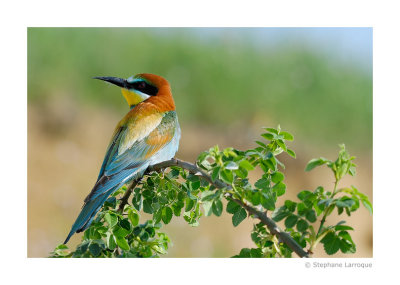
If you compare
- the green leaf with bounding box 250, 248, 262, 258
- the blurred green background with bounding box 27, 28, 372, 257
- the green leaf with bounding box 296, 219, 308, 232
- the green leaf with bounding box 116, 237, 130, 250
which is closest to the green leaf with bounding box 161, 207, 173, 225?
the green leaf with bounding box 116, 237, 130, 250

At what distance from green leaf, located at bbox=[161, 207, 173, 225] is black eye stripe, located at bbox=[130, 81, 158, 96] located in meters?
0.87

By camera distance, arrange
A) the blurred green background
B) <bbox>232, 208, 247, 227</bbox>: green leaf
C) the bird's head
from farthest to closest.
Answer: the blurred green background < the bird's head < <bbox>232, 208, 247, 227</bbox>: green leaf

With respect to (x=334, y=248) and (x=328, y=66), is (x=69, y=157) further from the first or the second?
(x=334, y=248)

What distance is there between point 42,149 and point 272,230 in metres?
2.82

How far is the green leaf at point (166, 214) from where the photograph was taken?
1.13 metres

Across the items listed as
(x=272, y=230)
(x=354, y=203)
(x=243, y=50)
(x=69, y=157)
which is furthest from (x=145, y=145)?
(x=243, y=50)

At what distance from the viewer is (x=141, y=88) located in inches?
75.4

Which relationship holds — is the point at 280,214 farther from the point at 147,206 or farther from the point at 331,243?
the point at 147,206

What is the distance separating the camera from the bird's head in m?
1.90

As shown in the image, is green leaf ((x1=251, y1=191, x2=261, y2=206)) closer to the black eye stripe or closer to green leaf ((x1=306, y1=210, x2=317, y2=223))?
green leaf ((x1=306, y1=210, x2=317, y2=223))

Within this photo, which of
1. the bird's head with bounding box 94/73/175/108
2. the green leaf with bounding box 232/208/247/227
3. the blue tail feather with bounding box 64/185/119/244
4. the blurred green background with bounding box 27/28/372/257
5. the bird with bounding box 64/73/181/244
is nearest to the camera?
the green leaf with bounding box 232/208/247/227

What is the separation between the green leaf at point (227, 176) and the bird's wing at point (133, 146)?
553 mm

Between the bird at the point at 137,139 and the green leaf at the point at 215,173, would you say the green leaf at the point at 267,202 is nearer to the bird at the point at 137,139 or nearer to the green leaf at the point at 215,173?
the green leaf at the point at 215,173

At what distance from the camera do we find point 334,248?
940 mm
